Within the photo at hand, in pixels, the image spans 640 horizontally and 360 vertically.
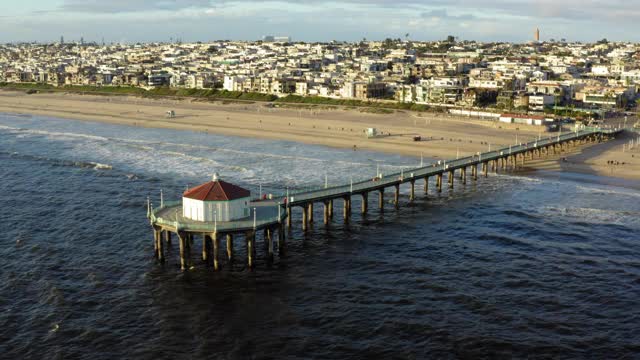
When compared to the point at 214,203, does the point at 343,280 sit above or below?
below

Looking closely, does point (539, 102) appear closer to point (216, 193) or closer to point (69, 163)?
point (69, 163)

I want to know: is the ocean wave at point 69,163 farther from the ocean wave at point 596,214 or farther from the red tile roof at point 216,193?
the ocean wave at point 596,214

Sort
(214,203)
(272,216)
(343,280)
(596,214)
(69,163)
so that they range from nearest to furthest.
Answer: (343,280) → (214,203) → (272,216) → (596,214) → (69,163)

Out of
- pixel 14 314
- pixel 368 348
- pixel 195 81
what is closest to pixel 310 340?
pixel 368 348

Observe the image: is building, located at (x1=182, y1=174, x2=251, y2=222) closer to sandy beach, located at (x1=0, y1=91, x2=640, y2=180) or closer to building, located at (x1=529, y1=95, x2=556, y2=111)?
sandy beach, located at (x1=0, y1=91, x2=640, y2=180)

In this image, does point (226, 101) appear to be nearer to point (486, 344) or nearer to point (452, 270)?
point (452, 270)

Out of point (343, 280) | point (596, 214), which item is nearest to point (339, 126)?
point (596, 214)

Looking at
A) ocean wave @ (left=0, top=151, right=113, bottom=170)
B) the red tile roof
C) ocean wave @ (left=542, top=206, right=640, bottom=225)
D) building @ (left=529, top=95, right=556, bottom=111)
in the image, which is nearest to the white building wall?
the red tile roof
